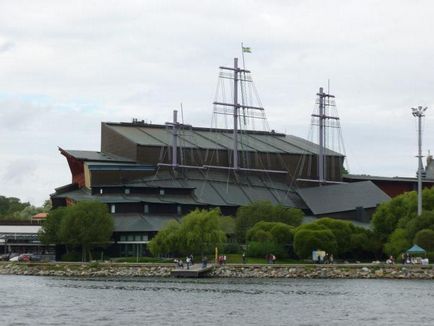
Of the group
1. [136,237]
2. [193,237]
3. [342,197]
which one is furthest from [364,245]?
[342,197]

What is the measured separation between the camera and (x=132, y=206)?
127 meters

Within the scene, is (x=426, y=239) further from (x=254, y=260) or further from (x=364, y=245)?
(x=254, y=260)

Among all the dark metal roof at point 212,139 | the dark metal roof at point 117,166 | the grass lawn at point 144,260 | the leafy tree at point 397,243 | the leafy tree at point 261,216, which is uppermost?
the dark metal roof at point 212,139

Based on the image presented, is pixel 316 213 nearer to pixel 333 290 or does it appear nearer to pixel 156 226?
pixel 156 226

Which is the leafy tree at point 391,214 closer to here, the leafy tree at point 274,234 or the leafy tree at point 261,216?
the leafy tree at point 274,234

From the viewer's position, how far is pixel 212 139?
495 ft

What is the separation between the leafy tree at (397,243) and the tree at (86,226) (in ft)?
94.5

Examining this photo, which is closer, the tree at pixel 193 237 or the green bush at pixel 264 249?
the tree at pixel 193 237

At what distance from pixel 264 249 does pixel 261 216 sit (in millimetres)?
12959

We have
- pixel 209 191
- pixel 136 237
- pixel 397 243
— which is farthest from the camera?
pixel 209 191

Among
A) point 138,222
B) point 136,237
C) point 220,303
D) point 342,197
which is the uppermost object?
point 342,197

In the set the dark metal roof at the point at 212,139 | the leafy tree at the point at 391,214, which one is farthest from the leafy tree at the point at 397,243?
the dark metal roof at the point at 212,139

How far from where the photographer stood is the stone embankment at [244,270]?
89.6 m

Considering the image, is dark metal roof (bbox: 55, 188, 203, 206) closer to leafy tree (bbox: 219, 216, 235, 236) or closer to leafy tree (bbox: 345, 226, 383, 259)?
leafy tree (bbox: 219, 216, 235, 236)
